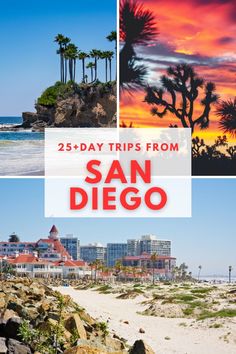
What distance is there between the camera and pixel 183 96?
15.9 meters

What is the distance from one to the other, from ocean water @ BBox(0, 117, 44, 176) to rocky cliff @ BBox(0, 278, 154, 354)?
118 inches

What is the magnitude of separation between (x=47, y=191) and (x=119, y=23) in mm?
3708

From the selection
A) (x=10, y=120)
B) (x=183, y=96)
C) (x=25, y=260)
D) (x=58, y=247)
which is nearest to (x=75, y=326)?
(x=183, y=96)

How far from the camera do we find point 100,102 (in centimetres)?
2231

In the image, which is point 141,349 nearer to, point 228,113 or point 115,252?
point 228,113

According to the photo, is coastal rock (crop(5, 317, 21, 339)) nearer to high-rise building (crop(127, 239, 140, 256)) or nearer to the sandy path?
the sandy path

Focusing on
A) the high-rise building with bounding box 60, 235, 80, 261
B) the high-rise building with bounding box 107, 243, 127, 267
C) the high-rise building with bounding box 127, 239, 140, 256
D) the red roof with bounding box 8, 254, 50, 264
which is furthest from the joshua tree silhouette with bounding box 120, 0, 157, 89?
the high-rise building with bounding box 107, 243, 127, 267

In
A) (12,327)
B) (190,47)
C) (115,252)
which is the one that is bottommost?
(115,252)

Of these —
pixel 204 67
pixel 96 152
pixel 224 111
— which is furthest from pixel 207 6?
pixel 96 152

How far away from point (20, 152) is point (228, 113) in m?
4.43

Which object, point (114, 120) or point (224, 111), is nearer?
point (224, 111)

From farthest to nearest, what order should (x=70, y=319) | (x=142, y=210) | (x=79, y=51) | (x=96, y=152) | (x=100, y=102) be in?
(x=100, y=102) → (x=79, y=51) → (x=96, y=152) → (x=142, y=210) → (x=70, y=319)

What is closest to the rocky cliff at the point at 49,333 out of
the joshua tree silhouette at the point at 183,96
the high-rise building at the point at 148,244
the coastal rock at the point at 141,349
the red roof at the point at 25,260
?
the coastal rock at the point at 141,349

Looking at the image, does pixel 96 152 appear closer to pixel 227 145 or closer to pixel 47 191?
pixel 47 191
